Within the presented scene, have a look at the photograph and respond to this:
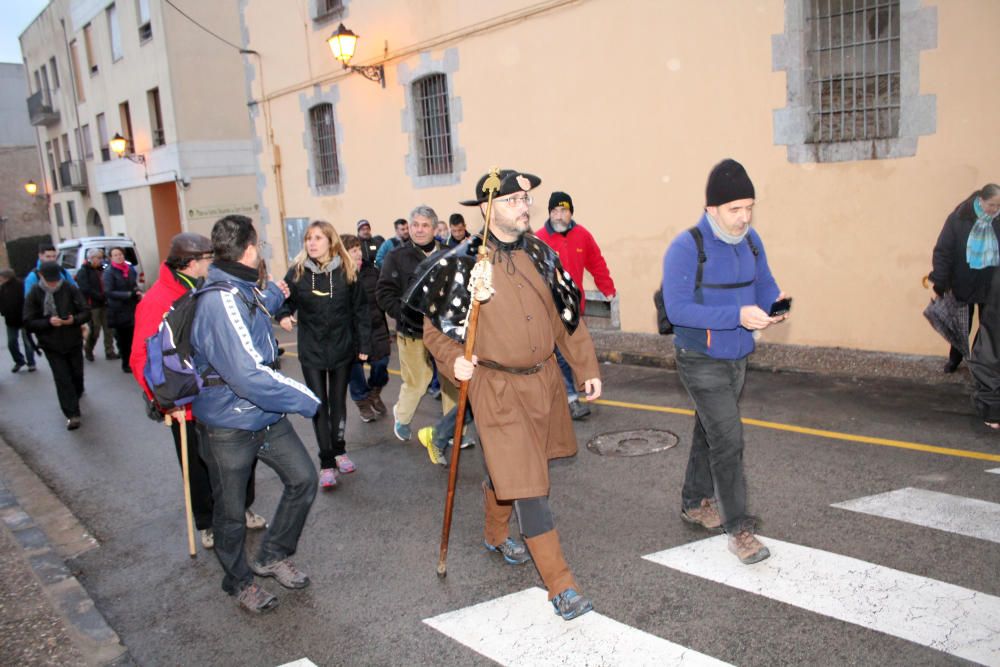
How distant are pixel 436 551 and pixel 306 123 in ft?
46.0

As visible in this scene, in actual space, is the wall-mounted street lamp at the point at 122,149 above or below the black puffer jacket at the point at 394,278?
above

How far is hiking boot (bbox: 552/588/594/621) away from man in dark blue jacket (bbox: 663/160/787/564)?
0.99 metres

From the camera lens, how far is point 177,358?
412cm

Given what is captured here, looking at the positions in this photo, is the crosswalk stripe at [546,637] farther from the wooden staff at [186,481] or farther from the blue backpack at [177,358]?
the wooden staff at [186,481]

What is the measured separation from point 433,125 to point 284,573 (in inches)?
421

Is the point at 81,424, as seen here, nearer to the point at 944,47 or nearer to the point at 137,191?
the point at 944,47

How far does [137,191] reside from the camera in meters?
27.5

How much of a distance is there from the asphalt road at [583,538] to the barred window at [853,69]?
9.04ft

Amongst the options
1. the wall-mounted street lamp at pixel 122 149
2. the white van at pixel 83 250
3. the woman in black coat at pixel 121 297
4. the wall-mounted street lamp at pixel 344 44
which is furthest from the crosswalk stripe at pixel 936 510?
the wall-mounted street lamp at pixel 122 149

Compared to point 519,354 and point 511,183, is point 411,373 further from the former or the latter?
point 511,183

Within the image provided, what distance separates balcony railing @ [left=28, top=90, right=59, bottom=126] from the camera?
35062 millimetres

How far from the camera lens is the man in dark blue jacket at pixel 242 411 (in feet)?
13.1

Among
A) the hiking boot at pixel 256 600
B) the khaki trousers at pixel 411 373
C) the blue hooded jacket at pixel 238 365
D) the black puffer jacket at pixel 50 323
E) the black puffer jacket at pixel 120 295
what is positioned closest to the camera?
the blue hooded jacket at pixel 238 365

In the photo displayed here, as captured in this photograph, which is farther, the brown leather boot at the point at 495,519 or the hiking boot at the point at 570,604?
the brown leather boot at the point at 495,519
